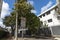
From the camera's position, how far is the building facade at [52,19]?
4667 cm

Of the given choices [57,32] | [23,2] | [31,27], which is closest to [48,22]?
[57,32]

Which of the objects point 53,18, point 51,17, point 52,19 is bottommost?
point 52,19

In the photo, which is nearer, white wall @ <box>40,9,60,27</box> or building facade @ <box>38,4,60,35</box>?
building facade @ <box>38,4,60,35</box>

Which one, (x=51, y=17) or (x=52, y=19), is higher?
(x=51, y=17)

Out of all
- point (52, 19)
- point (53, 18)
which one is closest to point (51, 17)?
point (52, 19)

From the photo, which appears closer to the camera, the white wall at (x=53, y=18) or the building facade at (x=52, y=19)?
the building facade at (x=52, y=19)

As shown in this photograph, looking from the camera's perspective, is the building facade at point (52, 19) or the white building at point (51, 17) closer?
the building facade at point (52, 19)

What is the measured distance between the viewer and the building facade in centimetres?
4667

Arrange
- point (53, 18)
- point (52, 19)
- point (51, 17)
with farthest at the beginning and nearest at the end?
point (51, 17) → point (52, 19) → point (53, 18)

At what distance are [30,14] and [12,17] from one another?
4161 millimetres

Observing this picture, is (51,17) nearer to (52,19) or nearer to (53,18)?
(52,19)

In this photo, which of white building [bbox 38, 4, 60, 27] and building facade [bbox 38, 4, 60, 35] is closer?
building facade [bbox 38, 4, 60, 35]

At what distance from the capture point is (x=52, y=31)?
4688 cm

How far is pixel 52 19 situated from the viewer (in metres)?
51.8
